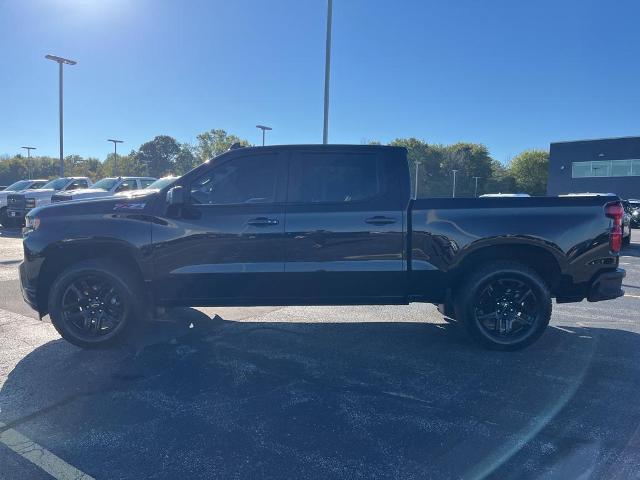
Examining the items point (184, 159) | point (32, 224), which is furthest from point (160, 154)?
point (32, 224)

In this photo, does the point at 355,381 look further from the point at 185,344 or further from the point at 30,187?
the point at 30,187

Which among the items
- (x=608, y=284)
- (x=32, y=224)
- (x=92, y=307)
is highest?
(x=32, y=224)

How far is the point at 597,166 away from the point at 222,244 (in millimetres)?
49150

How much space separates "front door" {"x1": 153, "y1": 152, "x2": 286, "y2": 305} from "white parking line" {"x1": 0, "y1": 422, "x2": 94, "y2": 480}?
185 centimetres

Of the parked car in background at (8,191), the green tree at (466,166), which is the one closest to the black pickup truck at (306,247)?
the parked car in background at (8,191)

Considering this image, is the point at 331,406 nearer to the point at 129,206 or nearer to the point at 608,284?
A: the point at 129,206

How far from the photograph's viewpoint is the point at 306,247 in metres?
4.77

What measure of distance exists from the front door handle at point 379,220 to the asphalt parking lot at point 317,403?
1.32 m

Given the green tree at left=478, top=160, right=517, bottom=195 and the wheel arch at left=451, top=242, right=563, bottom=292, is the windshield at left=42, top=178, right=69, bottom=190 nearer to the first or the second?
the wheel arch at left=451, top=242, right=563, bottom=292

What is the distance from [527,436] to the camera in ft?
10.7

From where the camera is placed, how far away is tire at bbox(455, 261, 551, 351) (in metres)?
4.87

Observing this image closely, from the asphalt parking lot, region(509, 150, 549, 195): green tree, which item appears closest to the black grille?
the asphalt parking lot

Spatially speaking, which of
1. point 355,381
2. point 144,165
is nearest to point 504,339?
point 355,381

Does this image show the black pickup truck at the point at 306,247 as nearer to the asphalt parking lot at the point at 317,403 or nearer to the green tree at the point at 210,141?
the asphalt parking lot at the point at 317,403
